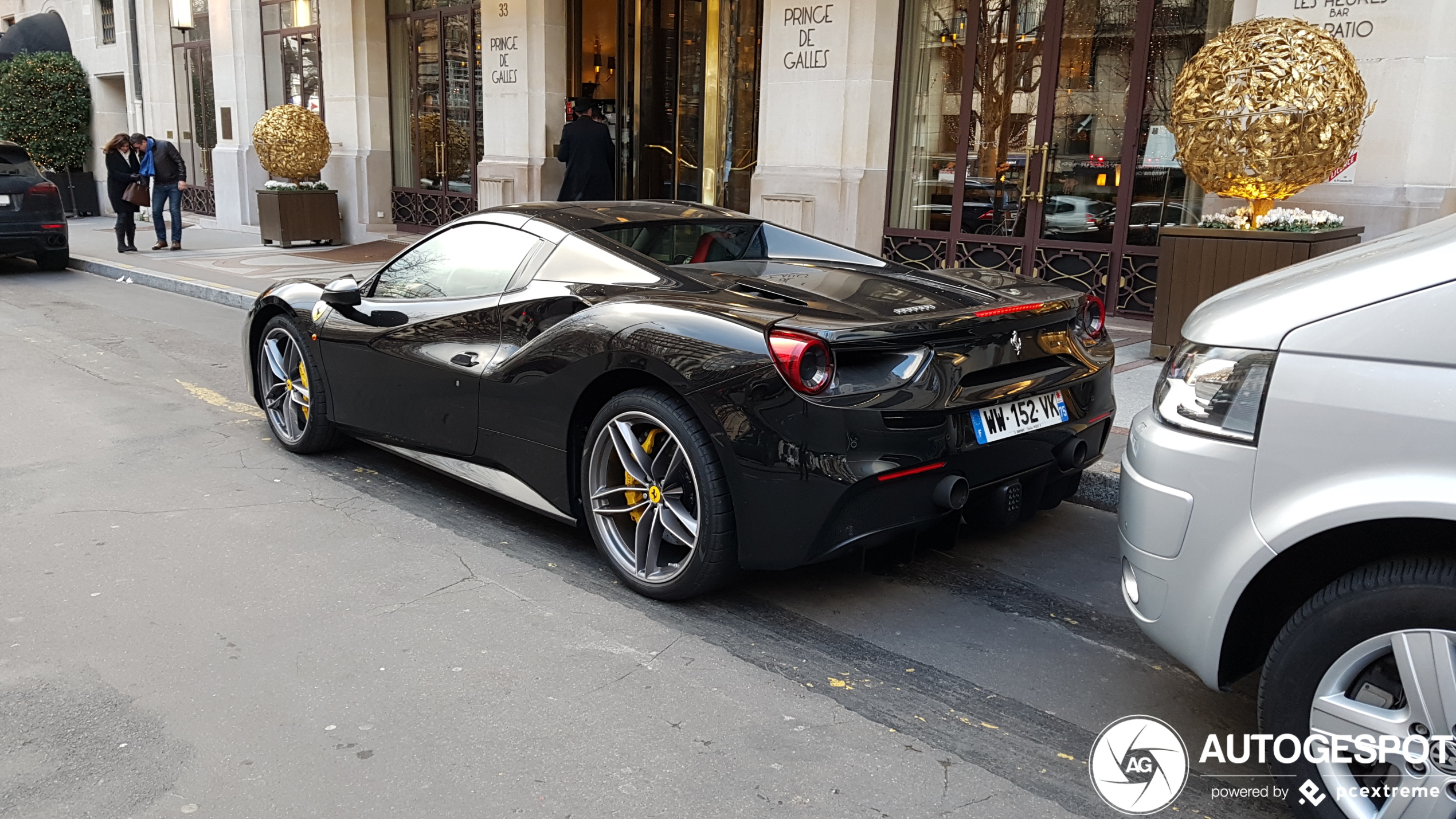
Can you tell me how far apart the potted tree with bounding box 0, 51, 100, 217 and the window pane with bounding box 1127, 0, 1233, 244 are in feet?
74.8

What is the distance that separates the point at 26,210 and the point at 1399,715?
15.8 m

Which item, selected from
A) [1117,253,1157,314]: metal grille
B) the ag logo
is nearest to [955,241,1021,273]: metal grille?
[1117,253,1157,314]: metal grille

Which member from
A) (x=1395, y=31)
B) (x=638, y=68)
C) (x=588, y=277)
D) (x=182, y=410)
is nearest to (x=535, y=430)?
(x=588, y=277)

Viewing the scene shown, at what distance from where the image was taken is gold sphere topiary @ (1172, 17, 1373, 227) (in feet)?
21.4

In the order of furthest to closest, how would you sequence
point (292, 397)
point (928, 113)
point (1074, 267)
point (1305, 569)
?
point (928, 113)
point (1074, 267)
point (292, 397)
point (1305, 569)

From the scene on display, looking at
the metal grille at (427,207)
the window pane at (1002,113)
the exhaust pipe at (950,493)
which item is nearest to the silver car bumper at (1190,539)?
the exhaust pipe at (950,493)

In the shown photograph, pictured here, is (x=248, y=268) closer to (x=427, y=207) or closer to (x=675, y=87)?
(x=427, y=207)

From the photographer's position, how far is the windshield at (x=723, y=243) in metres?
4.44

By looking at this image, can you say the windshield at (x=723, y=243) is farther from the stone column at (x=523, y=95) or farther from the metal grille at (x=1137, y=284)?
the stone column at (x=523, y=95)

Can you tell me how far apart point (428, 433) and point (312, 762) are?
210cm

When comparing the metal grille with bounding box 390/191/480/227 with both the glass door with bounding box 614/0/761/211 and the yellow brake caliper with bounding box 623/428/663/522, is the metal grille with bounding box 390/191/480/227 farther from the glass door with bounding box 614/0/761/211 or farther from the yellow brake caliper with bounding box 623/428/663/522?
the yellow brake caliper with bounding box 623/428/663/522

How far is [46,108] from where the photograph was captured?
24125mm

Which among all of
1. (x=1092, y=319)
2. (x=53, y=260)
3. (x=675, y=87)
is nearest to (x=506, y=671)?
(x=1092, y=319)

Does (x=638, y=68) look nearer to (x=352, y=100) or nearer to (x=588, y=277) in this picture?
(x=352, y=100)
